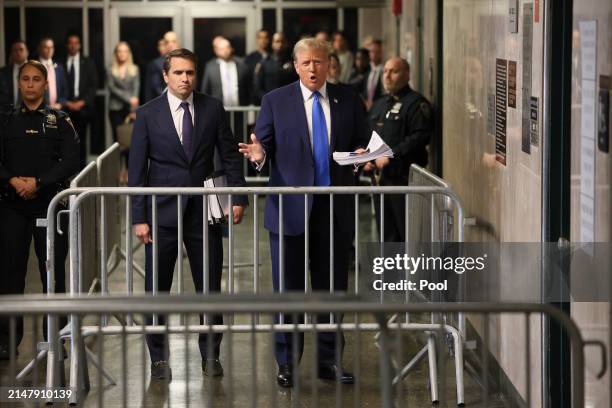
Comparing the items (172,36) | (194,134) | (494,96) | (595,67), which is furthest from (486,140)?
(172,36)

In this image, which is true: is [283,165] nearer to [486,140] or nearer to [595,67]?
[486,140]

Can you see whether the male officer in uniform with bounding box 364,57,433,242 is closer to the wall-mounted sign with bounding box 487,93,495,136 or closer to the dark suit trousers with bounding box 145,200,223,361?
the wall-mounted sign with bounding box 487,93,495,136

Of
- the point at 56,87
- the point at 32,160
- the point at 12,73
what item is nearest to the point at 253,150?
the point at 32,160

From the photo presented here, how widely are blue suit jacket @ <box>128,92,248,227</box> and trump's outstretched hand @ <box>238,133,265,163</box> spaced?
13.3 inches

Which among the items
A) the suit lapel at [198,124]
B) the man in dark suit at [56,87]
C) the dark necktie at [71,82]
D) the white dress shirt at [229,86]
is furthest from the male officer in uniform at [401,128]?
the dark necktie at [71,82]

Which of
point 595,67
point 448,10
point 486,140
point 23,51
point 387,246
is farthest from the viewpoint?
point 23,51

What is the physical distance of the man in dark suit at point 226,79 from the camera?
62.2ft

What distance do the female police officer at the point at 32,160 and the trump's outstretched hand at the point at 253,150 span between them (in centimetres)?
133

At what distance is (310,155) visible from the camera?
309 inches

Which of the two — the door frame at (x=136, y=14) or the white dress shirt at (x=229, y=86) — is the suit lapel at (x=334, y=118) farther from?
the door frame at (x=136, y=14)

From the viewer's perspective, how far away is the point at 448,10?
1073cm

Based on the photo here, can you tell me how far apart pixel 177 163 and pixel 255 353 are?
318 centimetres

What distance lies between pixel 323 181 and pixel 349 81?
36.9 ft

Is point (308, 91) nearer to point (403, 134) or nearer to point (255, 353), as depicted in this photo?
point (403, 134)
